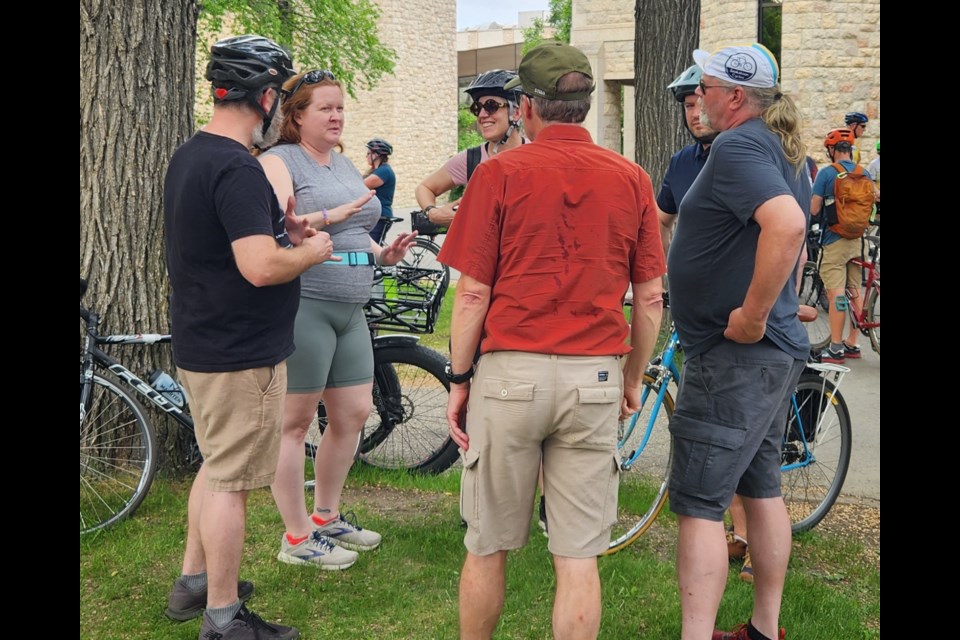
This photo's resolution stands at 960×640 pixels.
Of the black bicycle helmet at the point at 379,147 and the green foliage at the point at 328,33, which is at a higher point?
the green foliage at the point at 328,33

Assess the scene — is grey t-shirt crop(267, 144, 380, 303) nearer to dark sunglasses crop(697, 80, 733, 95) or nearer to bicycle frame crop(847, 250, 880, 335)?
dark sunglasses crop(697, 80, 733, 95)

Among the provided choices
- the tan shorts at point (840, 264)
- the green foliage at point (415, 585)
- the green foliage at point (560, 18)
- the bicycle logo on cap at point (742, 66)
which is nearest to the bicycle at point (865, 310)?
the tan shorts at point (840, 264)

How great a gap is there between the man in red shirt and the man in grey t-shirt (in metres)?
0.31

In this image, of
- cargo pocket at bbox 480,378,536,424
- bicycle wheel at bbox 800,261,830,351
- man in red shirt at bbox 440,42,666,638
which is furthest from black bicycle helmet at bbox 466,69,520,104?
bicycle wheel at bbox 800,261,830,351

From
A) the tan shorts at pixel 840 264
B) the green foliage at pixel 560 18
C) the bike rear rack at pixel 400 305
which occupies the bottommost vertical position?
the bike rear rack at pixel 400 305

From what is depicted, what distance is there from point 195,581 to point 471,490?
53.4 inches

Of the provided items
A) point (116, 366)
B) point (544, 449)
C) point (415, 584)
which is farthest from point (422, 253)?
point (544, 449)

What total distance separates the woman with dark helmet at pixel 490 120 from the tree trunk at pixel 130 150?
143cm

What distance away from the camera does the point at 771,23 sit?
744 inches

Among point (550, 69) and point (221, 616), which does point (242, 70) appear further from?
point (221, 616)

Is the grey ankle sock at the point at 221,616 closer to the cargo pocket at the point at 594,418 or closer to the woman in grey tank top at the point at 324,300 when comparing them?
the woman in grey tank top at the point at 324,300

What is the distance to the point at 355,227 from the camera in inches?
163

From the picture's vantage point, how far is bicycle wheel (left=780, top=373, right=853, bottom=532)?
4547 mm

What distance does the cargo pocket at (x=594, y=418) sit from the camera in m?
A: 2.84
